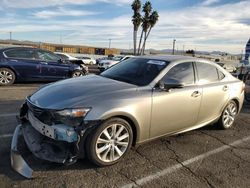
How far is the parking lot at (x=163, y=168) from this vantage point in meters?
3.34

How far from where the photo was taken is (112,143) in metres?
3.77

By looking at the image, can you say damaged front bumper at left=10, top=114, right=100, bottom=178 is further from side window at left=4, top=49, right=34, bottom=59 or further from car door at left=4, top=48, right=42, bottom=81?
side window at left=4, top=49, right=34, bottom=59

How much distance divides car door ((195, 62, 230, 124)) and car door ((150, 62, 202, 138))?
183mm

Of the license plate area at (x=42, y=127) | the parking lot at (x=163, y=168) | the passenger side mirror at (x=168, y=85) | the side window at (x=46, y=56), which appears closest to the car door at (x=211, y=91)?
the parking lot at (x=163, y=168)

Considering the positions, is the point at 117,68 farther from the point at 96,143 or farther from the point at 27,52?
the point at 27,52

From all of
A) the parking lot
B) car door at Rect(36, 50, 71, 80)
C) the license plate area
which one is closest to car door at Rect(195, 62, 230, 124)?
the parking lot

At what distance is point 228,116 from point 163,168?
2.59 metres

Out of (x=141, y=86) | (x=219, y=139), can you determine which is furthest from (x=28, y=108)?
(x=219, y=139)

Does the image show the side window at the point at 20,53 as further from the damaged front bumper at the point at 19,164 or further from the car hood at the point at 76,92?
the damaged front bumper at the point at 19,164

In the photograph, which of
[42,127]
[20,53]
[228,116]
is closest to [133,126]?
[42,127]

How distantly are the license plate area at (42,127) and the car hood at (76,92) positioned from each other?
0.22 metres

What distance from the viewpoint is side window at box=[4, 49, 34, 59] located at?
34.1ft

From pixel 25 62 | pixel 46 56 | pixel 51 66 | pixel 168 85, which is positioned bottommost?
pixel 51 66

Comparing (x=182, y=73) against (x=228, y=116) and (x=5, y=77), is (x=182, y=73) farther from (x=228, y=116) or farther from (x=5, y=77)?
(x=5, y=77)
